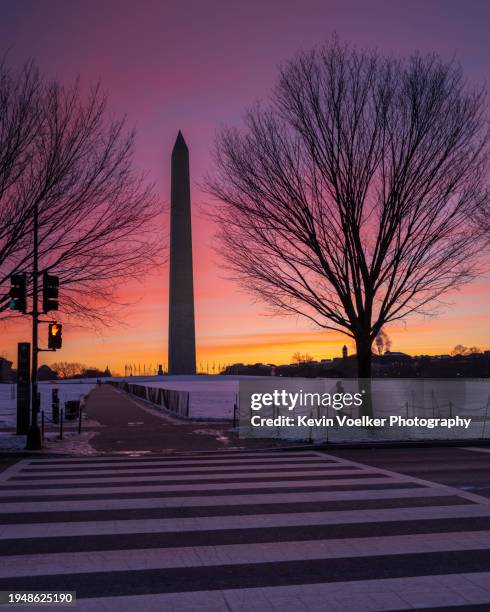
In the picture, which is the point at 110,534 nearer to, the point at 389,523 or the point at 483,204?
the point at 389,523

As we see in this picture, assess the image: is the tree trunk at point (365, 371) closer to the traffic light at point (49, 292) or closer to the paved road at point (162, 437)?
the paved road at point (162, 437)

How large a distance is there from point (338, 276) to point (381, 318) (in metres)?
2.02

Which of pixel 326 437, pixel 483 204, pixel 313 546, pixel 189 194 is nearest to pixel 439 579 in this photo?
pixel 313 546

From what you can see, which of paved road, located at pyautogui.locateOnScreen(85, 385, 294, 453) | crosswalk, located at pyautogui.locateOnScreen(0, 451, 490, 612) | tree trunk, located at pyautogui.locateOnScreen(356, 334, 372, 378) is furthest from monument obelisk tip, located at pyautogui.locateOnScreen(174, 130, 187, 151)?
crosswalk, located at pyautogui.locateOnScreen(0, 451, 490, 612)

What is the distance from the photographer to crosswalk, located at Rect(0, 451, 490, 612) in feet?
17.8

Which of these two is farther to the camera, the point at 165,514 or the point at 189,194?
the point at 189,194

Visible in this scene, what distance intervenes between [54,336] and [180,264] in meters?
45.3

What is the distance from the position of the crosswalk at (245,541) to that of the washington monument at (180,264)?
50.1 metres

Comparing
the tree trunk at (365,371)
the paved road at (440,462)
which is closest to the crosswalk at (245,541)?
the paved road at (440,462)

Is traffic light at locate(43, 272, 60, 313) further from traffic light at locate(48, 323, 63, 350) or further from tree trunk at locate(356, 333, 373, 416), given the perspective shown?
tree trunk at locate(356, 333, 373, 416)

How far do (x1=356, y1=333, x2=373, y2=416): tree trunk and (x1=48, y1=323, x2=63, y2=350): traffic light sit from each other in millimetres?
9324

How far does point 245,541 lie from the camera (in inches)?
283

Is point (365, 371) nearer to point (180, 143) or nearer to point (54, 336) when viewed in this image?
point (54, 336)

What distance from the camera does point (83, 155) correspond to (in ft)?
58.4
